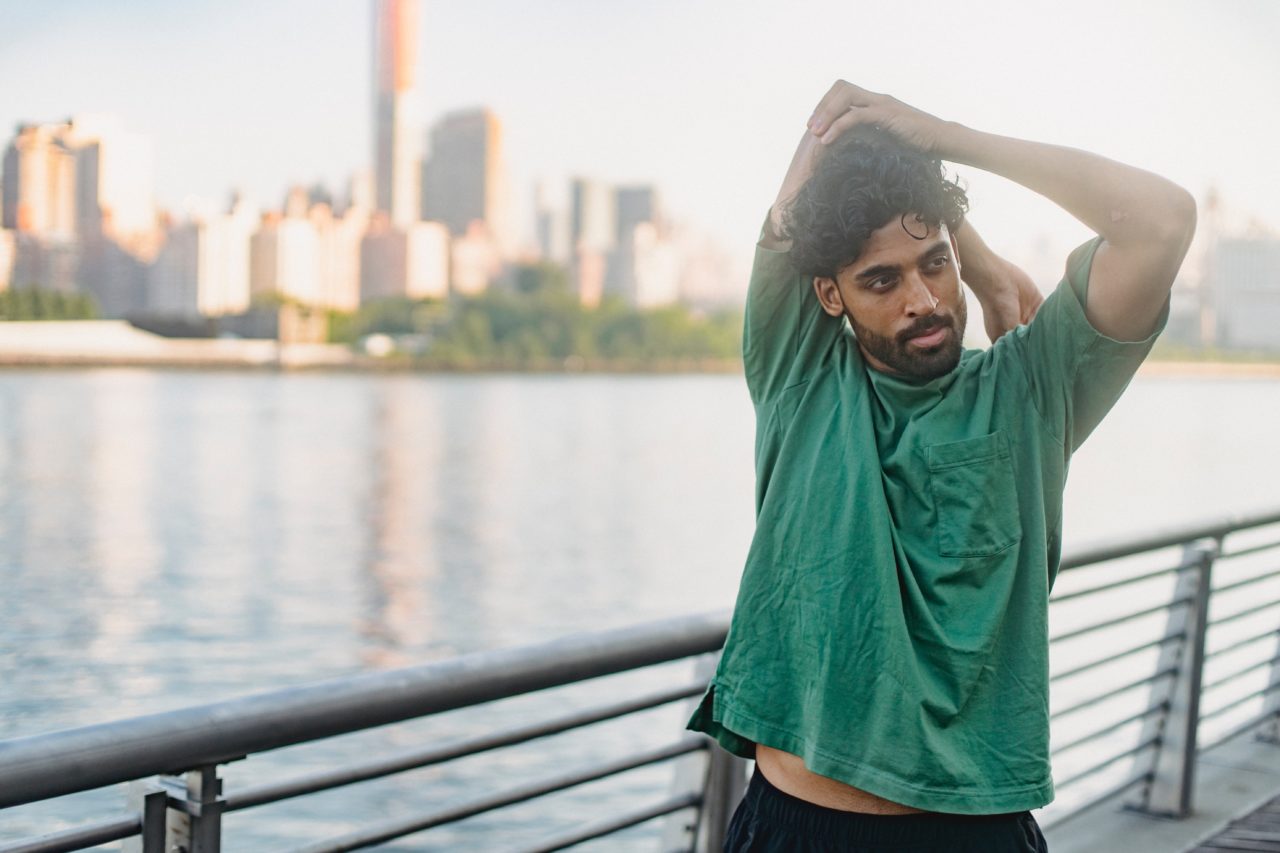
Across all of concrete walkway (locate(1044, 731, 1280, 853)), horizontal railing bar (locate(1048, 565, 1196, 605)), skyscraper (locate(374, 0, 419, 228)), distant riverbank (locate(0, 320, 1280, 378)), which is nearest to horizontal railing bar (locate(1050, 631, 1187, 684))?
horizontal railing bar (locate(1048, 565, 1196, 605))

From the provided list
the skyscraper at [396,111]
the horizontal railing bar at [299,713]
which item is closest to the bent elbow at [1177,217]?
the horizontal railing bar at [299,713]

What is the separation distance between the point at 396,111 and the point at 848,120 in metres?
181

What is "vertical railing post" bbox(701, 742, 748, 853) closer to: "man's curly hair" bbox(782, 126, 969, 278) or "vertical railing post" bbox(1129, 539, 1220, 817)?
"man's curly hair" bbox(782, 126, 969, 278)

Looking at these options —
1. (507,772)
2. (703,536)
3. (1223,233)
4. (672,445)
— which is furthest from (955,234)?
(1223,233)

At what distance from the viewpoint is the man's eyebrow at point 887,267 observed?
1688mm

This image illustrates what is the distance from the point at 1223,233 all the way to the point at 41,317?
81196mm

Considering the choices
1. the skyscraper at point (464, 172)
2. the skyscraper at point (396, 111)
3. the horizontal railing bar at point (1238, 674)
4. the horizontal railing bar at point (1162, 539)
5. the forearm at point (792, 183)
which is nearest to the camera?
the forearm at point (792, 183)

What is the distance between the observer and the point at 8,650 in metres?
19.7

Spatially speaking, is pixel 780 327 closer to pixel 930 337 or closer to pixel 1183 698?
pixel 930 337

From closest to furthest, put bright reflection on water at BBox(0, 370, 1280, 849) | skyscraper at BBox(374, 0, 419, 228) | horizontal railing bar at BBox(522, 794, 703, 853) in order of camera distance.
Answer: horizontal railing bar at BBox(522, 794, 703, 853) → bright reflection on water at BBox(0, 370, 1280, 849) → skyscraper at BBox(374, 0, 419, 228)

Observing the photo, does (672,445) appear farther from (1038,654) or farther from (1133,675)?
(1038,654)

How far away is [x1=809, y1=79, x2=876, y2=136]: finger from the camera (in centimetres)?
169

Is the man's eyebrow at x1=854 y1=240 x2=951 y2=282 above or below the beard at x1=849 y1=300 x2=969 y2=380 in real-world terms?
above

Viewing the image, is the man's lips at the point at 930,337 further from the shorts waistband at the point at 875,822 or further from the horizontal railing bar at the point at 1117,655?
the horizontal railing bar at the point at 1117,655
